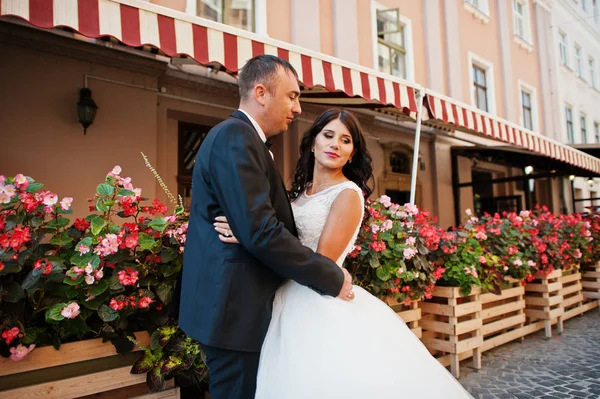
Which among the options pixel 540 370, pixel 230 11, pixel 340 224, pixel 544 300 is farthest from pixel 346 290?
pixel 230 11

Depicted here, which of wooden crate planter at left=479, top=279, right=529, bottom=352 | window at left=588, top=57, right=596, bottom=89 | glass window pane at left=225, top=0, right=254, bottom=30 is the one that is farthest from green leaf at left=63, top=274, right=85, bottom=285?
window at left=588, top=57, right=596, bottom=89

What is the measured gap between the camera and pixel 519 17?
15242 millimetres

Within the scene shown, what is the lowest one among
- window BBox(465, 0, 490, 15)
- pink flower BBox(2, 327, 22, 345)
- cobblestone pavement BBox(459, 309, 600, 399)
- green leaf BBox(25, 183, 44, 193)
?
cobblestone pavement BBox(459, 309, 600, 399)

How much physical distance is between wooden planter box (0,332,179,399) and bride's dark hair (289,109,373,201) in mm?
1292

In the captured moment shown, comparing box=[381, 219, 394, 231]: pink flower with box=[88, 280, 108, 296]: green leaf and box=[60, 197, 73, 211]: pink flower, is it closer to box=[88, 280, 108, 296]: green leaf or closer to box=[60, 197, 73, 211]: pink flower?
box=[88, 280, 108, 296]: green leaf

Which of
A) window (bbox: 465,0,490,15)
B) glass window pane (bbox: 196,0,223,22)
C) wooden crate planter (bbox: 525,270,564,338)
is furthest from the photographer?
window (bbox: 465,0,490,15)

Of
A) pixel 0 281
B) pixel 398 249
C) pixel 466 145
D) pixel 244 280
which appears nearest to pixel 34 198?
pixel 0 281

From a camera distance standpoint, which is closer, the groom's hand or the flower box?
the groom's hand

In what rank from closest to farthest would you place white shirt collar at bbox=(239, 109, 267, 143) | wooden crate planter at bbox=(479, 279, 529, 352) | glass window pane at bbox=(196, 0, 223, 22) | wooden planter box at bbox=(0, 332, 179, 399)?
white shirt collar at bbox=(239, 109, 267, 143), wooden planter box at bbox=(0, 332, 179, 399), wooden crate planter at bbox=(479, 279, 529, 352), glass window pane at bbox=(196, 0, 223, 22)

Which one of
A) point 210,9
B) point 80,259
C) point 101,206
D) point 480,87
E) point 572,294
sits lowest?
point 572,294

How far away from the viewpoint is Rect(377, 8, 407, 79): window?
10.1m

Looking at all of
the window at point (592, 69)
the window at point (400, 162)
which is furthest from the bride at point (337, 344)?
the window at point (592, 69)

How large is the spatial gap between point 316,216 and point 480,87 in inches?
521

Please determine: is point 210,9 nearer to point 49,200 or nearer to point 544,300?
point 49,200
